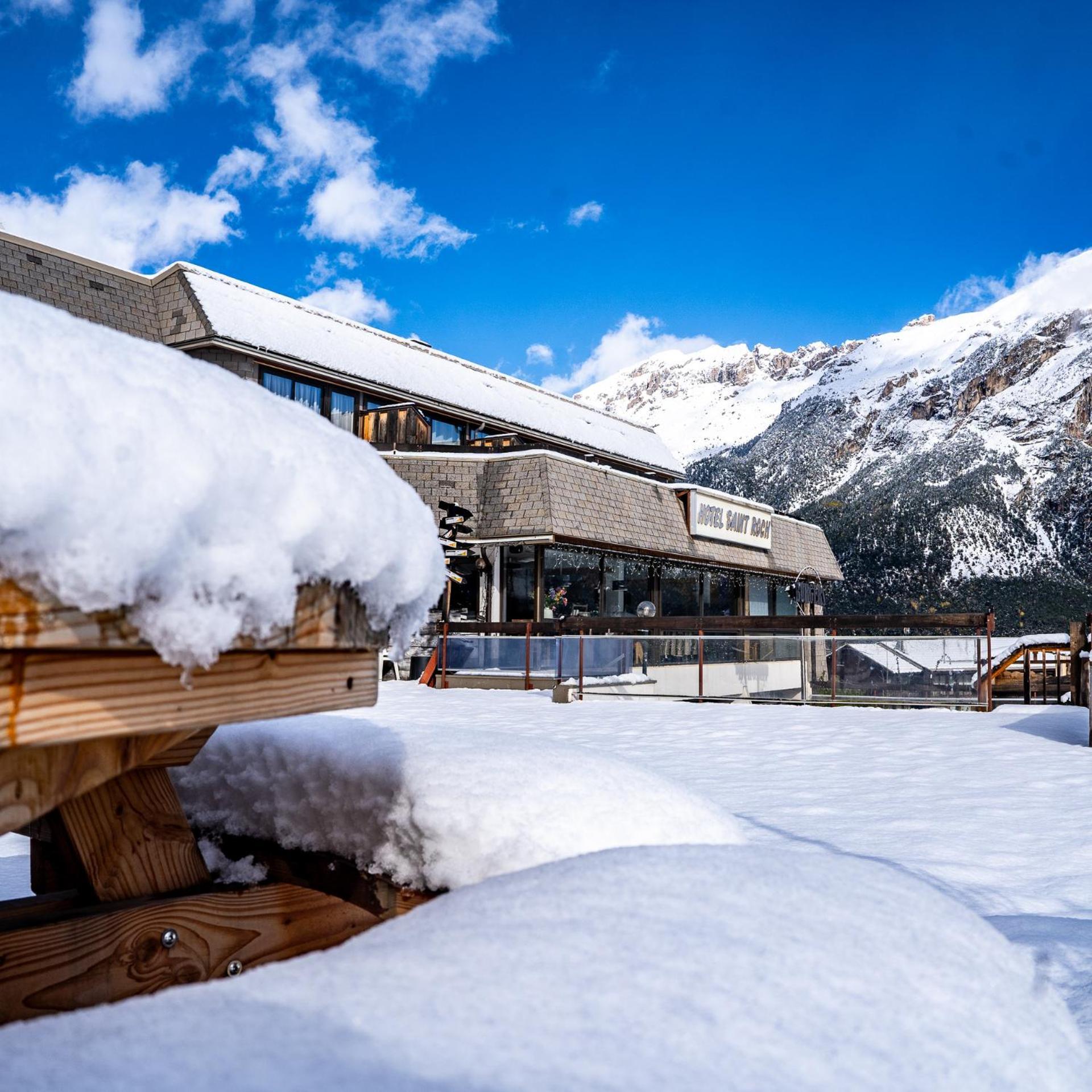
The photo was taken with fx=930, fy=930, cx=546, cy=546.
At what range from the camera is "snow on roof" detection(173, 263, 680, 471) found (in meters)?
18.5

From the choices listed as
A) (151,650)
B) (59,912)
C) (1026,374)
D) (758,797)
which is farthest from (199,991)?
(1026,374)

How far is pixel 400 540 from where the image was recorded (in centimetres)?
128

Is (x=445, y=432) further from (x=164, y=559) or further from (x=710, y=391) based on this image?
(x=710, y=391)

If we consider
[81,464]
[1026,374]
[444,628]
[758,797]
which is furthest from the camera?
[1026,374]

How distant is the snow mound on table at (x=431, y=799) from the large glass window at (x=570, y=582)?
16870 millimetres

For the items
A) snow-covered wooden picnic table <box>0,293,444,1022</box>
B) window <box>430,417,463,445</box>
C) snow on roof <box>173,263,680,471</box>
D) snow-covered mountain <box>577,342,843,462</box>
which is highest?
snow-covered mountain <box>577,342,843,462</box>

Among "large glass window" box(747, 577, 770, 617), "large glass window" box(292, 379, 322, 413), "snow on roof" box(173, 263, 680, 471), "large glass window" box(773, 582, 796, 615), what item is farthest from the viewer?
"large glass window" box(773, 582, 796, 615)

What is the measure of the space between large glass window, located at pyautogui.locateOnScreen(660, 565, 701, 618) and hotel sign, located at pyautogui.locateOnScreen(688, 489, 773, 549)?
3.39ft

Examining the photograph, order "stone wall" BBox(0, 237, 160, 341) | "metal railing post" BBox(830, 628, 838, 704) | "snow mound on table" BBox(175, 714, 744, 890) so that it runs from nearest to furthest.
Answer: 1. "snow mound on table" BBox(175, 714, 744, 890)
2. "metal railing post" BBox(830, 628, 838, 704)
3. "stone wall" BBox(0, 237, 160, 341)

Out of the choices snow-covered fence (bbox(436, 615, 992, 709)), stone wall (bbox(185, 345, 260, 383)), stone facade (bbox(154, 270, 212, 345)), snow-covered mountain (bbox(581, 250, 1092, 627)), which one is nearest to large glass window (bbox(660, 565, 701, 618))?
snow-covered fence (bbox(436, 615, 992, 709))

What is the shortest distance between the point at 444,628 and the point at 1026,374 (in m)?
56.1

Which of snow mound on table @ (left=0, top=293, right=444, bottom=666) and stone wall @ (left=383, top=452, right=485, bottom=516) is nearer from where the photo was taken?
snow mound on table @ (left=0, top=293, right=444, bottom=666)

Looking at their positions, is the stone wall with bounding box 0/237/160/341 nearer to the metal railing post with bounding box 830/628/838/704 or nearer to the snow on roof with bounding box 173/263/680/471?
the snow on roof with bounding box 173/263/680/471

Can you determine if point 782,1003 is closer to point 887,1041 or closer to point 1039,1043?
point 887,1041
